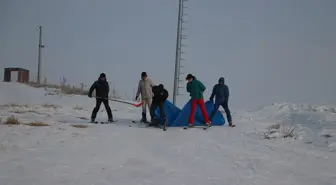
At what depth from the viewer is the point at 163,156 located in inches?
280

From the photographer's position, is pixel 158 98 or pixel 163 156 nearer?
pixel 163 156

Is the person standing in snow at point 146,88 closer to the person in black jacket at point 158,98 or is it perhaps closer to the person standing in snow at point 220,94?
the person in black jacket at point 158,98

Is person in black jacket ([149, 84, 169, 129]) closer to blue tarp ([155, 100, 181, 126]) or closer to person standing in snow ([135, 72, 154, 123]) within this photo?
blue tarp ([155, 100, 181, 126])

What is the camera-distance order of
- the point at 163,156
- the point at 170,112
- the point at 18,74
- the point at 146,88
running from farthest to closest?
1. the point at 18,74
2. the point at 146,88
3. the point at 170,112
4. the point at 163,156

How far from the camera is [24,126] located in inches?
382

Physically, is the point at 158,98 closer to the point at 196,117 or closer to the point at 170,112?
the point at 170,112

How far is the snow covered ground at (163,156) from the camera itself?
5.51 meters

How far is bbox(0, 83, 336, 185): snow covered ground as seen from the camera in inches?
217

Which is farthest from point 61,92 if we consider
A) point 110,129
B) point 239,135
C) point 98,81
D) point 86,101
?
point 239,135

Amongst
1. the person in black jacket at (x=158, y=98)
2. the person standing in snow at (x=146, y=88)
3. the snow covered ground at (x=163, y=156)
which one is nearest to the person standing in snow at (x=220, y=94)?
the snow covered ground at (x=163, y=156)

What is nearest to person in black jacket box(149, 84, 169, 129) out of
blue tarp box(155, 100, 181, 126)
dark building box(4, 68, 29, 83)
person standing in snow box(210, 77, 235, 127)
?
blue tarp box(155, 100, 181, 126)

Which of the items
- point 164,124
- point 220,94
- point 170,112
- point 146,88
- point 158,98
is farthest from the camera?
point 146,88

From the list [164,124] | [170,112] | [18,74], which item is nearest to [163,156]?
[164,124]

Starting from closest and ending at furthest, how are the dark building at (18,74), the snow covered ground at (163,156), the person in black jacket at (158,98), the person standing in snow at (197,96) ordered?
the snow covered ground at (163,156)
the person in black jacket at (158,98)
the person standing in snow at (197,96)
the dark building at (18,74)
